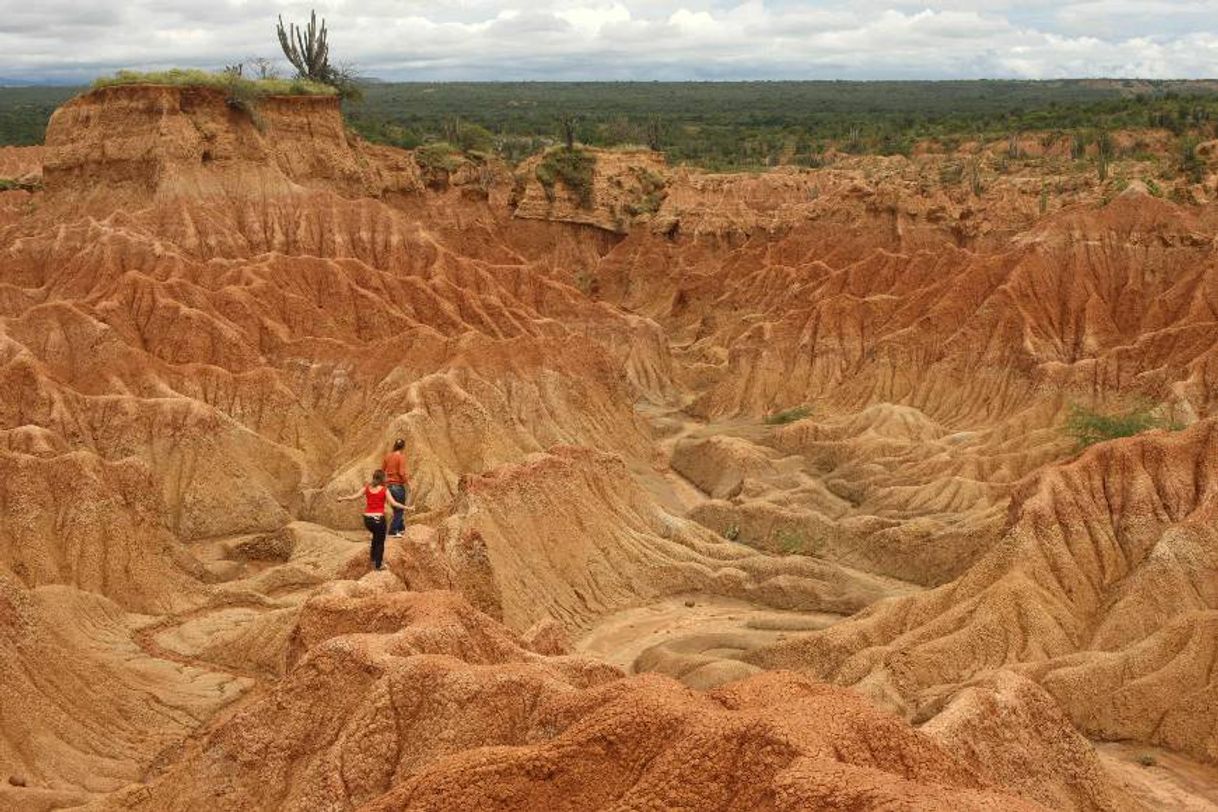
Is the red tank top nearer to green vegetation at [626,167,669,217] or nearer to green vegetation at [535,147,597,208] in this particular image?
green vegetation at [535,147,597,208]

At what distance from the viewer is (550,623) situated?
31172 millimetres

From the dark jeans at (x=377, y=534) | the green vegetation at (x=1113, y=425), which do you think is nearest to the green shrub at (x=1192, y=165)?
the green vegetation at (x=1113, y=425)

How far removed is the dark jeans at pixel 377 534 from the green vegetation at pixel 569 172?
270ft

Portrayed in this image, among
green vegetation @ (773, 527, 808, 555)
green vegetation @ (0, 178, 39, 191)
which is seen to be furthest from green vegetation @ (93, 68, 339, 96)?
green vegetation @ (773, 527, 808, 555)

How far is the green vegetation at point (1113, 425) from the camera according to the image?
52.0 metres

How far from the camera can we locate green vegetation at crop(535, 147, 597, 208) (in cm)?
10950

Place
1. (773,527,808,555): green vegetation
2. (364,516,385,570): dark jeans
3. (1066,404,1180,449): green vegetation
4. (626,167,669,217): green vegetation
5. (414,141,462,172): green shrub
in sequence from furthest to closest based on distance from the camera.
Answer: (626,167,669,217): green vegetation
(414,141,462,172): green shrub
(1066,404,1180,449): green vegetation
(773,527,808,555): green vegetation
(364,516,385,570): dark jeans

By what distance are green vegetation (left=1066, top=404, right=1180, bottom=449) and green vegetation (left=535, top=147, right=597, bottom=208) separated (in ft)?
201

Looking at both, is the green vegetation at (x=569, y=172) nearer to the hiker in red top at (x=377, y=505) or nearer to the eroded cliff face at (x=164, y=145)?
the eroded cliff face at (x=164, y=145)

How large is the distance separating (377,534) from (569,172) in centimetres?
8405

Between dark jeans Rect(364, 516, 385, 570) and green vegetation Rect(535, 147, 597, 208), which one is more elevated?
green vegetation Rect(535, 147, 597, 208)

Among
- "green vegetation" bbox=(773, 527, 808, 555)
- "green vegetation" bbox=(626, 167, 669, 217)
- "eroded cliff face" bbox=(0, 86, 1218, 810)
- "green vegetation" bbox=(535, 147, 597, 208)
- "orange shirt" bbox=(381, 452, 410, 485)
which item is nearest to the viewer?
"eroded cliff face" bbox=(0, 86, 1218, 810)

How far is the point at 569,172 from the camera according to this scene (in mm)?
110000

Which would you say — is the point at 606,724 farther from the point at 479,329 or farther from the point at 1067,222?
the point at 1067,222
